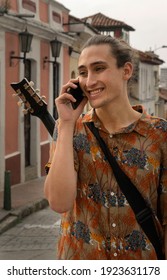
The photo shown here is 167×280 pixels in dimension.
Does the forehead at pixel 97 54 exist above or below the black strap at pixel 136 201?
above

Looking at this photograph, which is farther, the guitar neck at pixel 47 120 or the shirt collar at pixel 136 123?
the guitar neck at pixel 47 120

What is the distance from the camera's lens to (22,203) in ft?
34.6

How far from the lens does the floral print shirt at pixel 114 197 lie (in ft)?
7.59

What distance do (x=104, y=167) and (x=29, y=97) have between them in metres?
0.60

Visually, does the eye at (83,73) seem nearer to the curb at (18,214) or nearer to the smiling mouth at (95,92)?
the smiling mouth at (95,92)

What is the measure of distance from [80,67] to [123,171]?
473 millimetres

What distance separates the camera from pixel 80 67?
2.40 m

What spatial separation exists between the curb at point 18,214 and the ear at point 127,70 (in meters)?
6.35

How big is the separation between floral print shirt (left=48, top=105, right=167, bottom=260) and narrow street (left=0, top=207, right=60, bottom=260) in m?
4.61

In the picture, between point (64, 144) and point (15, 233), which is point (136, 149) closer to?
point (64, 144)

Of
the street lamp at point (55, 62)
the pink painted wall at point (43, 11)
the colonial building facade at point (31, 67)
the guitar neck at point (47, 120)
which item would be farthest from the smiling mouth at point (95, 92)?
the pink painted wall at point (43, 11)

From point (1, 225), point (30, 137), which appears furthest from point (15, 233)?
point (30, 137)

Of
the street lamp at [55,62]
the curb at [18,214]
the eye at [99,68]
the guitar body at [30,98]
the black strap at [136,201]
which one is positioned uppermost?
the street lamp at [55,62]

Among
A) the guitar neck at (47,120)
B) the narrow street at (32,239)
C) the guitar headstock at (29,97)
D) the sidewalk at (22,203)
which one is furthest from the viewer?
the sidewalk at (22,203)
